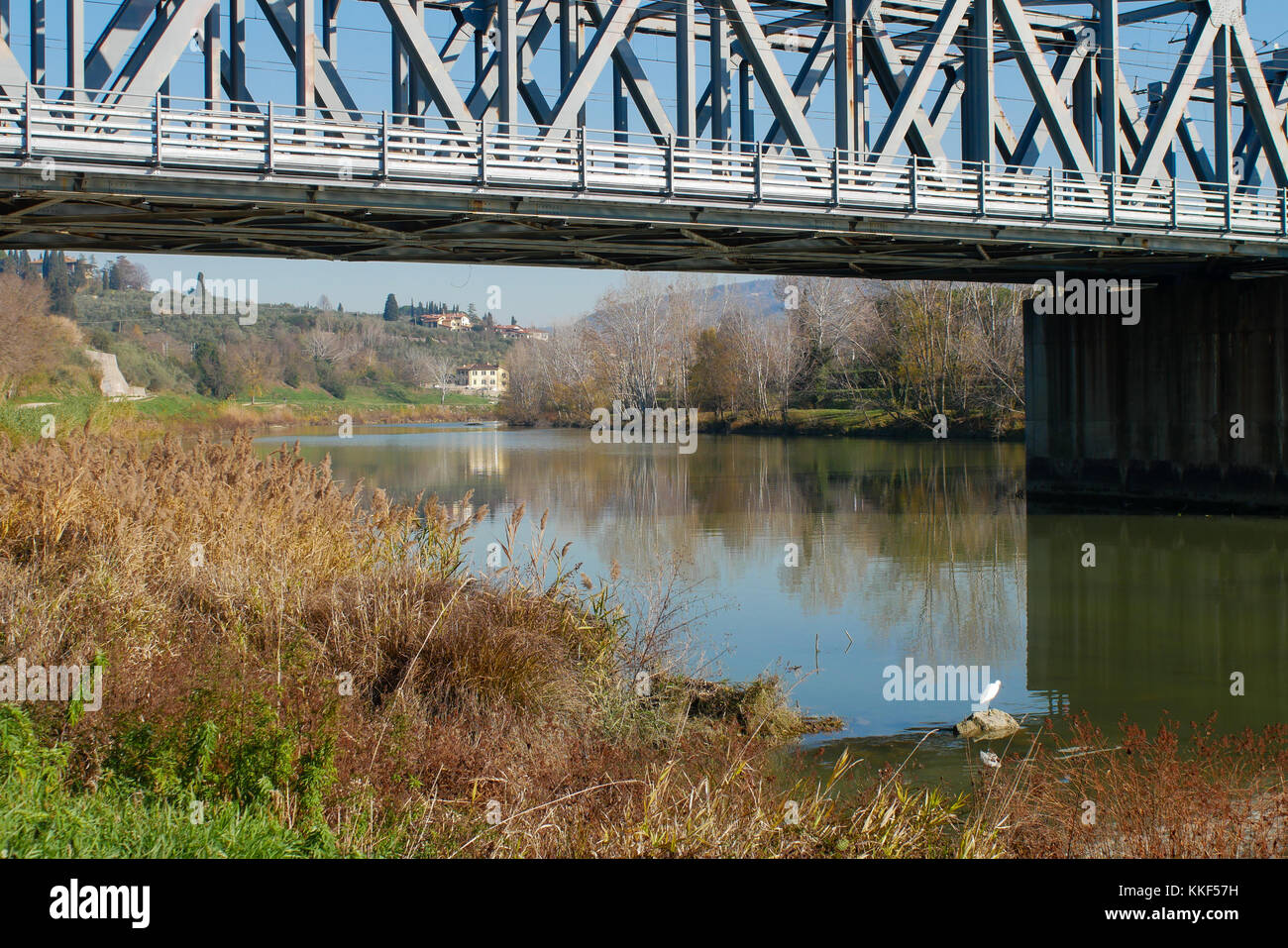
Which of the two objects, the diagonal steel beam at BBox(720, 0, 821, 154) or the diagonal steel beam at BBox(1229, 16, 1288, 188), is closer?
the diagonal steel beam at BBox(720, 0, 821, 154)

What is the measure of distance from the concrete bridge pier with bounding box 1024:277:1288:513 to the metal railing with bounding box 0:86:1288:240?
3.27 meters

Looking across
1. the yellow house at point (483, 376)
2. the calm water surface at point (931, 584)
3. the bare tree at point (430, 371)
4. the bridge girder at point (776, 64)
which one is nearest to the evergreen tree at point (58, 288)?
the bare tree at point (430, 371)

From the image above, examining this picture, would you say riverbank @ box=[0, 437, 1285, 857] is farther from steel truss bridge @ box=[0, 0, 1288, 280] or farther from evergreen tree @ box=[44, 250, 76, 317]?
evergreen tree @ box=[44, 250, 76, 317]

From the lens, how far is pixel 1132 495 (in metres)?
32.8

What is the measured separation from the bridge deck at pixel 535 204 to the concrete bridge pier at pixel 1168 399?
1822 mm

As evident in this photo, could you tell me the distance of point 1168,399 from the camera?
31875mm

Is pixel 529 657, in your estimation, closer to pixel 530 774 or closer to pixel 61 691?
pixel 530 774

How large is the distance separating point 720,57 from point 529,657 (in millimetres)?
18234

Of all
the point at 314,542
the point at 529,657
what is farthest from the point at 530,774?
the point at 314,542

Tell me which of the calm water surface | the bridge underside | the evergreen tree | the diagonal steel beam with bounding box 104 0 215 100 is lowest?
the calm water surface

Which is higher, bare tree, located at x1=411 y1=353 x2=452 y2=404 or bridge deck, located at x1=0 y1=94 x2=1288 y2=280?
bare tree, located at x1=411 y1=353 x2=452 y2=404

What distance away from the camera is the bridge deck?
17125 mm

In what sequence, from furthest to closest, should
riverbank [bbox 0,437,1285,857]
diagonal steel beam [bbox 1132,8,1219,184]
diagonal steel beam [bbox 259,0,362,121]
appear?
1. diagonal steel beam [bbox 1132,8,1219,184]
2. diagonal steel beam [bbox 259,0,362,121]
3. riverbank [bbox 0,437,1285,857]

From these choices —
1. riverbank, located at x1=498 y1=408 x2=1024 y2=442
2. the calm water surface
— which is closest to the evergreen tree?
riverbank, located at x1=498 y1=408 x2=1024 y2=442
